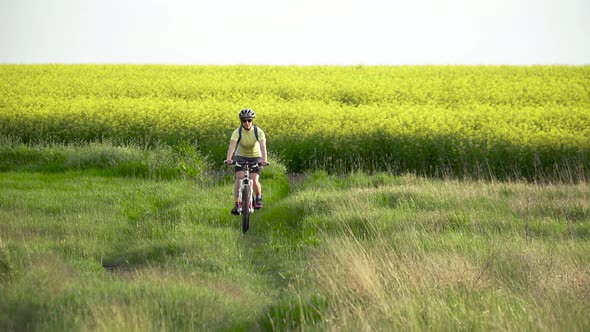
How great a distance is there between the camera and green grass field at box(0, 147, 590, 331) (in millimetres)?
6113

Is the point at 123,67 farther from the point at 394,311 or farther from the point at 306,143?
the point at 394,311

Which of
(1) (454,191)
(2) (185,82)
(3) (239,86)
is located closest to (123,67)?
(2) (185,82)

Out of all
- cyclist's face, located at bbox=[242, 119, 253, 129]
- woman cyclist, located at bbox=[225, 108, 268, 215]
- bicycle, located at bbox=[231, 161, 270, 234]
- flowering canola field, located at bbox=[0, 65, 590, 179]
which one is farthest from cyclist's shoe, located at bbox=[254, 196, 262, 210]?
flowering canola field, located at bbox=[0, 65, 590, 179]

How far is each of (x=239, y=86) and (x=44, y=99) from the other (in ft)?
28.8

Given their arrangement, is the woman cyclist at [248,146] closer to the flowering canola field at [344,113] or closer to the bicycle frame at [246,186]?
the bicycle frame at [246,186]

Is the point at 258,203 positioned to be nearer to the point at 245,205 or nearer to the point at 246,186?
the point at 245,205

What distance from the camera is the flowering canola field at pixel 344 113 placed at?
19.9 m

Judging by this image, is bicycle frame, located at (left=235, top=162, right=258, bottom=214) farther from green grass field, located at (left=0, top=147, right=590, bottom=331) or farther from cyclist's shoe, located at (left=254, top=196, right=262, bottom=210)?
green grass field, located at (left=0, top=147, right=590, bottom=331)

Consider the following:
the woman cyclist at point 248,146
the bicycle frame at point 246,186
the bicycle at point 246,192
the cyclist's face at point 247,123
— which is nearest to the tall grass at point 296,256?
the bicycle at point 246,192

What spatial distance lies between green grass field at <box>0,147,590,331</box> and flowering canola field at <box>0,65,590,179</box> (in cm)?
327

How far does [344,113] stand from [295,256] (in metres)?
14.5

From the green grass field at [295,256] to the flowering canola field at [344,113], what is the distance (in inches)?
129

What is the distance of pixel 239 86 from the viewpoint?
110 feet

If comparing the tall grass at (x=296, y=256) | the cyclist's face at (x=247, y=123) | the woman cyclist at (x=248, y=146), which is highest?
the cyclist's face at (x=247, y=123)
